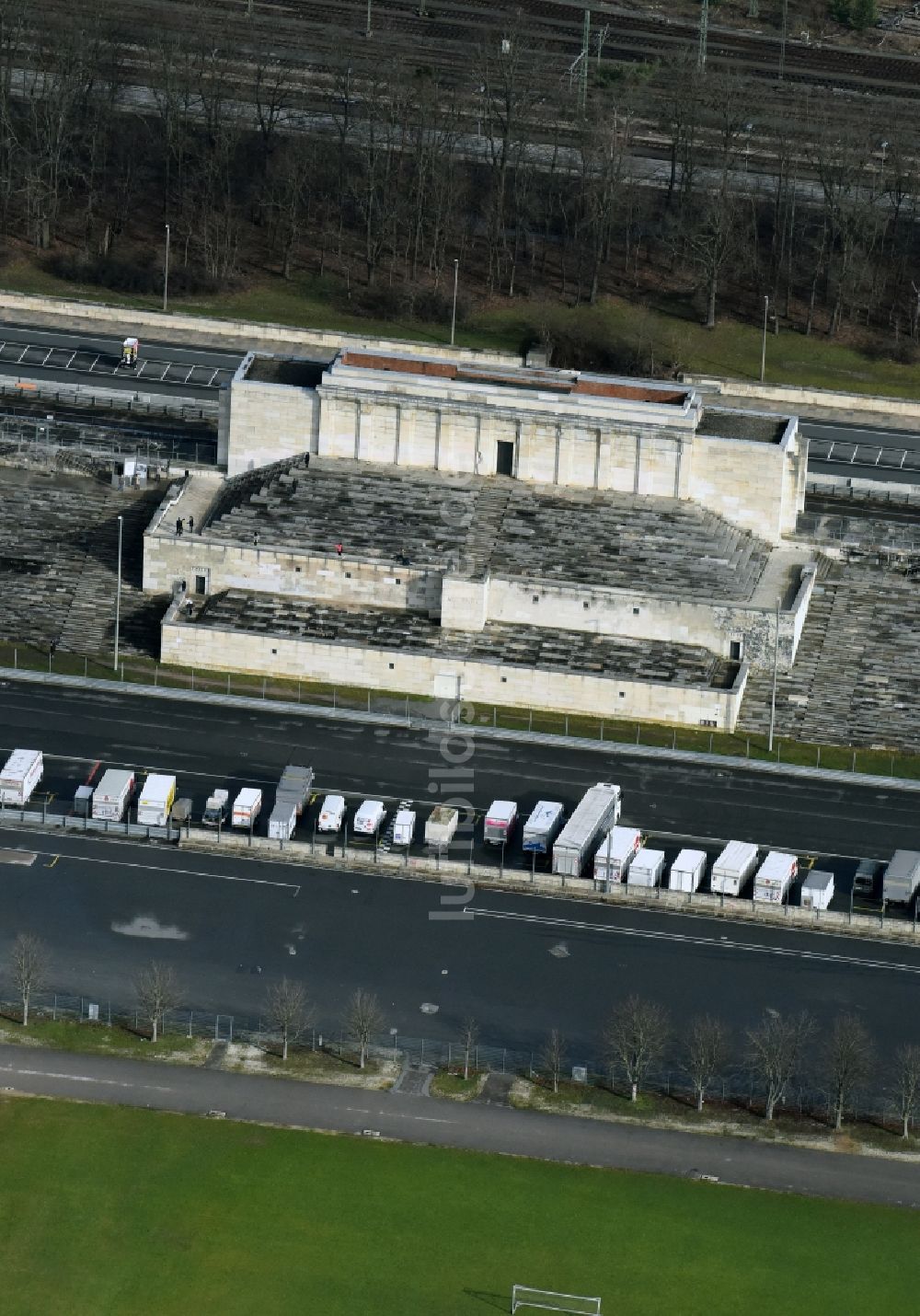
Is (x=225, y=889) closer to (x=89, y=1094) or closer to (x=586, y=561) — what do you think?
(x=89, y=1094)

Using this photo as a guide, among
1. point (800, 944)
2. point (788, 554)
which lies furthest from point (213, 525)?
point (800, 944)

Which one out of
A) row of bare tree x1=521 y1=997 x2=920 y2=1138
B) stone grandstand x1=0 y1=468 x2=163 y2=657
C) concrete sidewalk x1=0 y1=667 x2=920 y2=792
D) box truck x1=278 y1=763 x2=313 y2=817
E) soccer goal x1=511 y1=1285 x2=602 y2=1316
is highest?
stone grandstand x1=0 y1=468 x2=163 y2=657

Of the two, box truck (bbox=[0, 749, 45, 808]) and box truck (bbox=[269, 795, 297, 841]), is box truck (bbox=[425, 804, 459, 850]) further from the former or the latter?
box truck (bbox=[0, 749, 45, 808])

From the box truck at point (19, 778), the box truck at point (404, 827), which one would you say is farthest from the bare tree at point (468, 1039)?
the box truck at point (19, 778)

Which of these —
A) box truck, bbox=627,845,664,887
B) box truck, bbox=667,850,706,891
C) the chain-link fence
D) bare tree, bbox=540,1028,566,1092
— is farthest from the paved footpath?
box truck, bbox=667,850,706,891

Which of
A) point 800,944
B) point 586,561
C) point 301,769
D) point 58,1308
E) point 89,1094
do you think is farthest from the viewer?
point 586,561

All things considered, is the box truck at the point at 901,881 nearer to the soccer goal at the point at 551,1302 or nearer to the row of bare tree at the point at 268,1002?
the row of bare tree at the point at 268,1002
